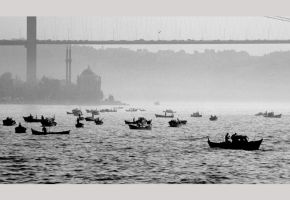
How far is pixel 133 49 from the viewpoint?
27531 millimetres

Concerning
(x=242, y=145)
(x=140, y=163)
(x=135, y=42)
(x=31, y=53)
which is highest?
(x=135, y=42)

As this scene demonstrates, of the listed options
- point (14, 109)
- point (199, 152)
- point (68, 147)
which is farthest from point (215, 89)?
point (14, 109)

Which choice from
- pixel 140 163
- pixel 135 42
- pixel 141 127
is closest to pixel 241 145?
pixel 140 163

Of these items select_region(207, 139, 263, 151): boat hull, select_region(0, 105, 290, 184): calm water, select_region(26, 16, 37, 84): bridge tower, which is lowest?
select_region(0, 105, 290, 184): calm water

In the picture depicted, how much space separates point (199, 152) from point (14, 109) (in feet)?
46.2

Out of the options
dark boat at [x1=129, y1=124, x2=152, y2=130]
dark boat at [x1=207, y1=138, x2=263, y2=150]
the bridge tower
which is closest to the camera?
the bridge tower

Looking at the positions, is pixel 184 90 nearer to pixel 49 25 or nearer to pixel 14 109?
pixel 49 25

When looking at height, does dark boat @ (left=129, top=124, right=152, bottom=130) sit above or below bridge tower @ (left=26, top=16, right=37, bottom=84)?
below

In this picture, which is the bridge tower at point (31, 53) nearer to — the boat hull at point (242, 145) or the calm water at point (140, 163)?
the calm water at point (140, 163)

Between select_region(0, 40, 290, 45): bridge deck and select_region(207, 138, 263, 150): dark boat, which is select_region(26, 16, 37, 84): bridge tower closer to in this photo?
select_region(0, 40, 290, 45): bridge deck

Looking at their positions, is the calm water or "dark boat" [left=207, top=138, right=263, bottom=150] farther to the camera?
"dark boat" [left=207, top=138, right=263, bottom=150]

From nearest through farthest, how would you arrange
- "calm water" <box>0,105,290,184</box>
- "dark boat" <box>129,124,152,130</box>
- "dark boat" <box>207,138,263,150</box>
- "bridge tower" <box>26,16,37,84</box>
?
"calm water" <box>0,105,290,184</box>
"bridge tower" <box>26,16,37,84</box>
"dark boat" <box>207,138,263,150</box>
"dark boat" <box>129,124,152,130</box>

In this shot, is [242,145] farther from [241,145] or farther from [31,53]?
[31,53]

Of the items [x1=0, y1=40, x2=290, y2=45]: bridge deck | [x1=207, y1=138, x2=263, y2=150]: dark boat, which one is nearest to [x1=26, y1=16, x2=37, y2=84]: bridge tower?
[x1=0, y1=40, x2=290, y2=45]: bridge deck
